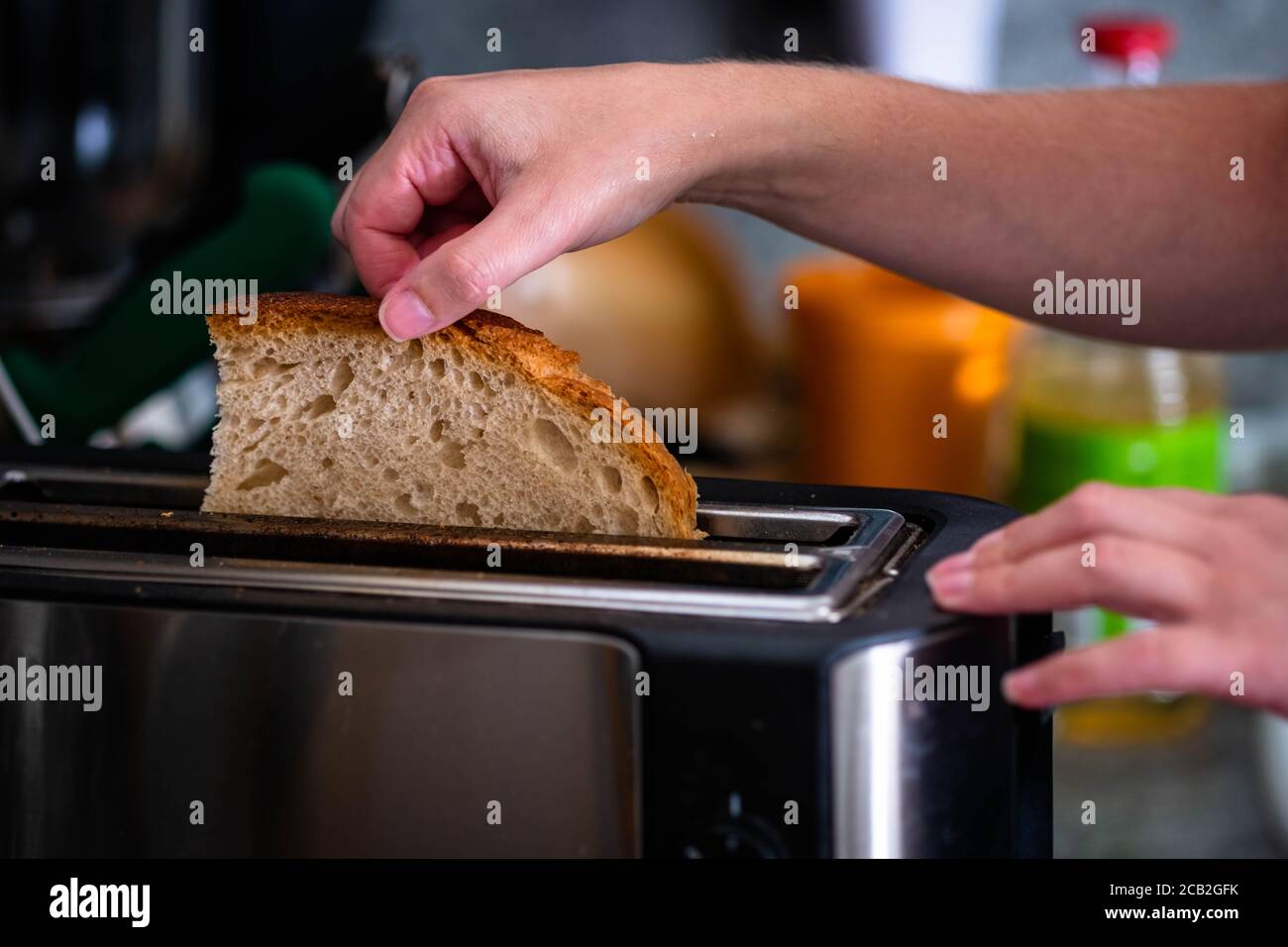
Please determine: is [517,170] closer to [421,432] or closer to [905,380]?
[421,432]

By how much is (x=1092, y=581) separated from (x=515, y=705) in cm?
24

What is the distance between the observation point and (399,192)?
2.77 feet

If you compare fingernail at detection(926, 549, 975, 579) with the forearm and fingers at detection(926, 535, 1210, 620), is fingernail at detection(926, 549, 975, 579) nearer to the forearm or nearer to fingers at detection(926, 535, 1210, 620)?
fingers at detection(926, 535, 1210, 620)

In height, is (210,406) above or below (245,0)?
below

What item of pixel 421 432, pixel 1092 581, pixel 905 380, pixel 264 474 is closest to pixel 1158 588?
pixel 1092 581

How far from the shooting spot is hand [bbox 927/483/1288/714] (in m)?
0.58

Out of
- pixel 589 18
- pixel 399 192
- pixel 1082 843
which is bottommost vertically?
pixel 1082 843

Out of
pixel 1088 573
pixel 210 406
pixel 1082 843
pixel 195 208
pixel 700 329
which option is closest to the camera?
pixel 1088 573

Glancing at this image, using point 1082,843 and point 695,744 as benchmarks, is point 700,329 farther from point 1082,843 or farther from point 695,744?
point 695,744

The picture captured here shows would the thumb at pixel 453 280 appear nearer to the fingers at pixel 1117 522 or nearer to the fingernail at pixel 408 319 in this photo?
the fingernail at pixel 408 319

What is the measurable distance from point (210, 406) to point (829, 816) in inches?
46.3

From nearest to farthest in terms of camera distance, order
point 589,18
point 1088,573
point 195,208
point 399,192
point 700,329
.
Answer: point 1088,573
point 399,192
point 195,208
point 700,329
point 589,18

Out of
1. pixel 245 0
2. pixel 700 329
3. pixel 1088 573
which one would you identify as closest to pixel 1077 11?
pixel 700 329

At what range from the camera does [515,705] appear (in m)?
0.63
